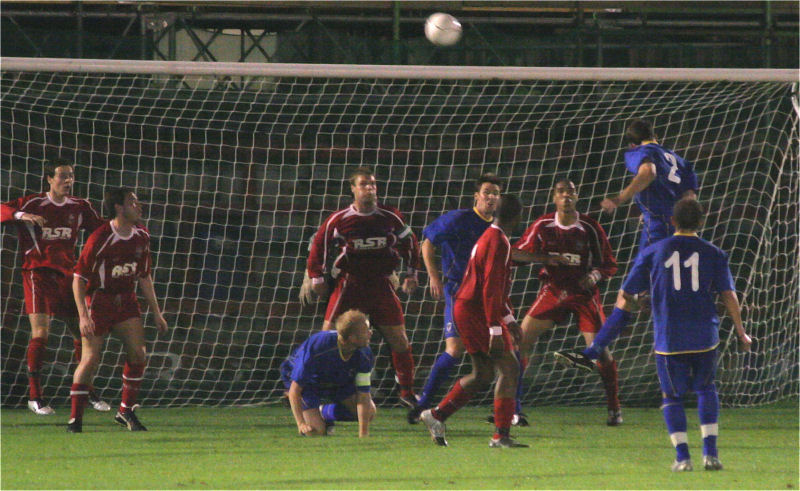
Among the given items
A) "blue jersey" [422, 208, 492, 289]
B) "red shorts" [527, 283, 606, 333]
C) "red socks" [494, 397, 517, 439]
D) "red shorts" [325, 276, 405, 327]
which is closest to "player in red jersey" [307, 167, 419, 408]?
"red shorts" [325, 276, 405, 327]

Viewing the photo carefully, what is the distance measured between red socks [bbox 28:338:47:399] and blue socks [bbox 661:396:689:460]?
4.27 meters

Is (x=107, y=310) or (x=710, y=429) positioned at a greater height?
(x=107, y=310)

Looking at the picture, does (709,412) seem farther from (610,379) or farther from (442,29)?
(442,29)

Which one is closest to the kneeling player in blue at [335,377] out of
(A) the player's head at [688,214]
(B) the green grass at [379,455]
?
(B) the green grass at [379,455]

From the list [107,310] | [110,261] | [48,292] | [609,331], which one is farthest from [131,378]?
[609,331]

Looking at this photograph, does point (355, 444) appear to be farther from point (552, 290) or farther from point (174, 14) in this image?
point (174, 14)

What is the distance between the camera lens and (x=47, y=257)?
7910 millimetres

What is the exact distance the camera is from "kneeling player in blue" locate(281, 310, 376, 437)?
630 centimetres

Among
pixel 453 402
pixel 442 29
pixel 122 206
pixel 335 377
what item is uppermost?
pixel 442 29

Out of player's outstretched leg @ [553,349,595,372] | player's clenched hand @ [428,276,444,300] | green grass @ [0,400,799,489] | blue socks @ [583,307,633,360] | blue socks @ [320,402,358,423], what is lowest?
green grass @ [0,400,799,489]

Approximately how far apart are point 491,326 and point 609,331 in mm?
1417

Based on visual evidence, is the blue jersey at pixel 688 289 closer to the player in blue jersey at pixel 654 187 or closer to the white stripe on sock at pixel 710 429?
the white stripe on sock at pixel 710 429

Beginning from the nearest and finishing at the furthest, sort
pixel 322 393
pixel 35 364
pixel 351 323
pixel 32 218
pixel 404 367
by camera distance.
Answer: pixel 351 323 < pixel 322 393 < pixel 404 367 < pixel 32 218 < pixel 35 364

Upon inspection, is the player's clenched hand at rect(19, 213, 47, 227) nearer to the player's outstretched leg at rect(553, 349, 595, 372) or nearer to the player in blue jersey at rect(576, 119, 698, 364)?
the player's outstretched leg at rect(553, 349, 595, 372)
